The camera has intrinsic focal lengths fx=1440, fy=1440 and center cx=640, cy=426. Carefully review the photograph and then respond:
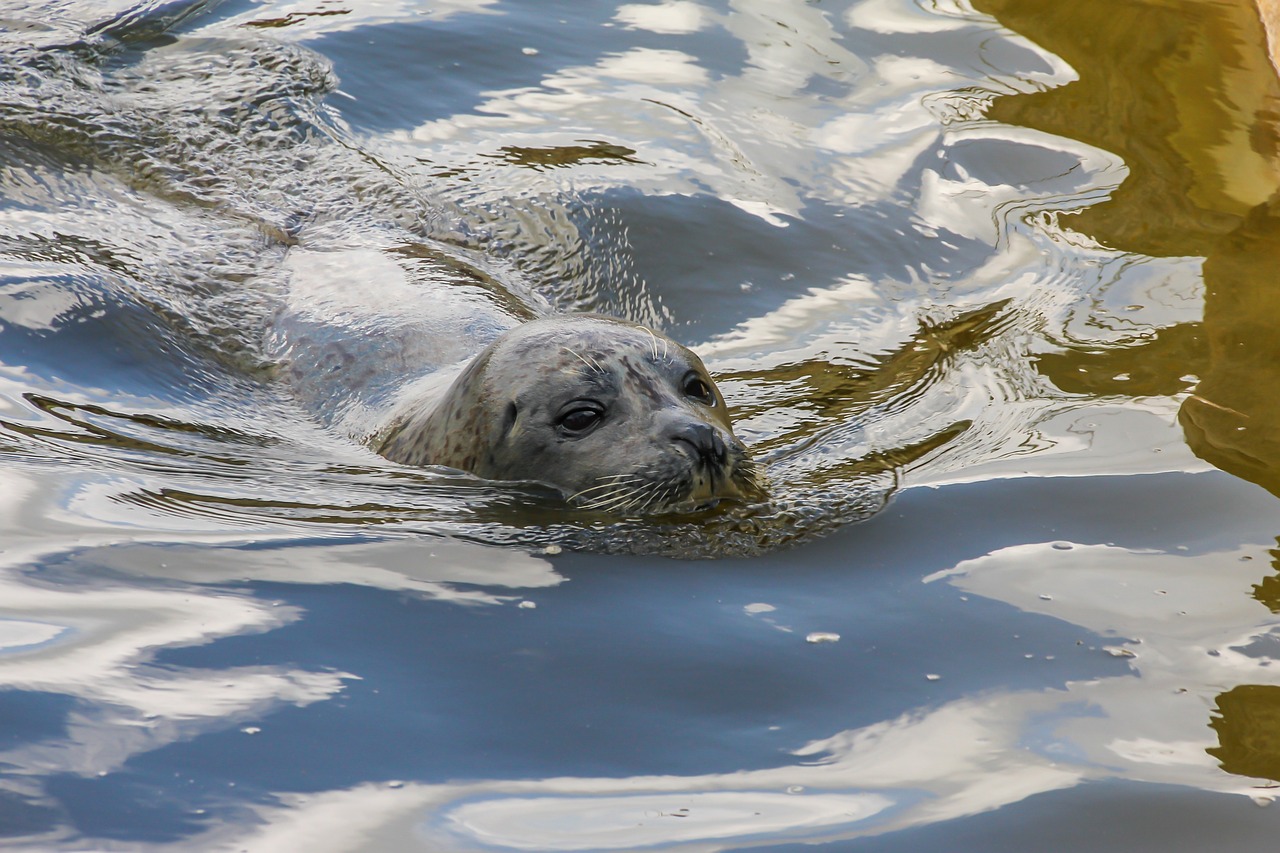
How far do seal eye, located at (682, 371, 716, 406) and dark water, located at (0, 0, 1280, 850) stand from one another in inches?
12.8

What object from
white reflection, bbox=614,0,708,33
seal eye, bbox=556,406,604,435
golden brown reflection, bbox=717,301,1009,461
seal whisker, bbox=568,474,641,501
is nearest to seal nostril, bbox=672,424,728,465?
seal whisker, bbox=568,474,641,501

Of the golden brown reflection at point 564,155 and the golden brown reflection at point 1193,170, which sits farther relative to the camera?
the golden brown reflection at point 564,155

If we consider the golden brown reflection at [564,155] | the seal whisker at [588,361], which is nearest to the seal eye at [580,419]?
the seal whisker at [588,361]

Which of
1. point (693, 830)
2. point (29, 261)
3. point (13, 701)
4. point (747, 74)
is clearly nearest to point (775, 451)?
point (693, 830)

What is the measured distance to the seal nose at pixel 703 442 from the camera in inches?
166

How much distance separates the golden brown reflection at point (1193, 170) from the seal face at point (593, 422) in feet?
5.08

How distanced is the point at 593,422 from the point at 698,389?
0.41 metres

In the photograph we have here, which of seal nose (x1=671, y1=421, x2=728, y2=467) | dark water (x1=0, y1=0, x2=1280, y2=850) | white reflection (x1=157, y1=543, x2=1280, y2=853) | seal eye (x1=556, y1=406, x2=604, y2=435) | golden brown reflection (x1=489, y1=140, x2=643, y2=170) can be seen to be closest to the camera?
white reflection (x1=157, y1=543, x2=1280, y2=853)

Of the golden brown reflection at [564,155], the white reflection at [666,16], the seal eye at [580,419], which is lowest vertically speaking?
the seal eye at [580,419]

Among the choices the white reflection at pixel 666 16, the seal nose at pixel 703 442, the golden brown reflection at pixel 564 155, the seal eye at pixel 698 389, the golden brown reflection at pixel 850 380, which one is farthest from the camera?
the white reflection at pixel 666 16

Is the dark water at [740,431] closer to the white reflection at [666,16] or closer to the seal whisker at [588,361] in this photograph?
the white reflection at [666,16]

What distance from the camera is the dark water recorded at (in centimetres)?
292

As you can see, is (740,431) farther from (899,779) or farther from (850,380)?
(899,779)

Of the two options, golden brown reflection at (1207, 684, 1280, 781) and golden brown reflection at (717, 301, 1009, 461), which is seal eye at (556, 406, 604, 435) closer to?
golden brown reflection at (717, 301, 1009, 461)
